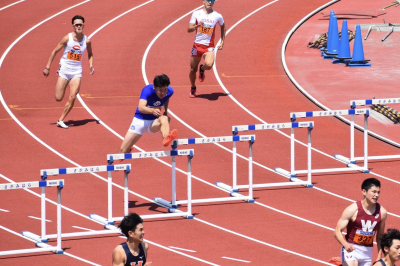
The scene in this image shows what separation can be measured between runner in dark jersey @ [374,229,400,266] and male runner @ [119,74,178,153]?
180 inches

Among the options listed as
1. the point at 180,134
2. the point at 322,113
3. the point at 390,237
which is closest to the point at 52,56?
the point at 180,134

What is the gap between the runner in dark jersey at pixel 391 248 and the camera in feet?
23.4

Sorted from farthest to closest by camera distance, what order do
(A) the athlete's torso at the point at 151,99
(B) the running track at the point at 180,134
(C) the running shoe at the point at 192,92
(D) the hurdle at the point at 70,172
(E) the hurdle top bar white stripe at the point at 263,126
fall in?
(C) the running shoe at the point at 192,92, (E) the hurdle top bar white stripe at the point at 263,126, (A) the athlete's torso at the point at 151,99, (B) the running track at the point at 180,134, (D) the hurdle at the point at 70,172

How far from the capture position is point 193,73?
54.4ft

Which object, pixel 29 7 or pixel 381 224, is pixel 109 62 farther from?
pixel 381 224

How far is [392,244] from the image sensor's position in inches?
282

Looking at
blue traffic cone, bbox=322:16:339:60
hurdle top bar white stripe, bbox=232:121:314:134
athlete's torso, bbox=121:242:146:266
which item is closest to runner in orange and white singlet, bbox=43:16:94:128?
hurdle top bar white stripe, bbox=232:121:314:134

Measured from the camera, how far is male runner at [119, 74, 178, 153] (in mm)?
11297

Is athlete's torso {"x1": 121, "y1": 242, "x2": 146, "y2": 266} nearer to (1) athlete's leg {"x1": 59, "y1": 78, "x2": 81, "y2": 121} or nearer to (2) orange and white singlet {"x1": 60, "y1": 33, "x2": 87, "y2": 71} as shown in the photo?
(1) athlete's leg {"x1": 59, "y1": 78, "x2": 81, "y2": 121}

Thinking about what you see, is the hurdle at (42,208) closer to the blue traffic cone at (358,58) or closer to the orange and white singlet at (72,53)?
the orange and white singlet at (72,53)

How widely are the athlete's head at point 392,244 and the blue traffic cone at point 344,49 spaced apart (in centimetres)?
1326

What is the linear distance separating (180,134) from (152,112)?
13.3 ft

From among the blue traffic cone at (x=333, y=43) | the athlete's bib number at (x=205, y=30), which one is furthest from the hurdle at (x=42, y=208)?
the blue traffic cone at (x=333, y=43)

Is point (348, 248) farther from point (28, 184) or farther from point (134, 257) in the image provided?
point (28, 184)
